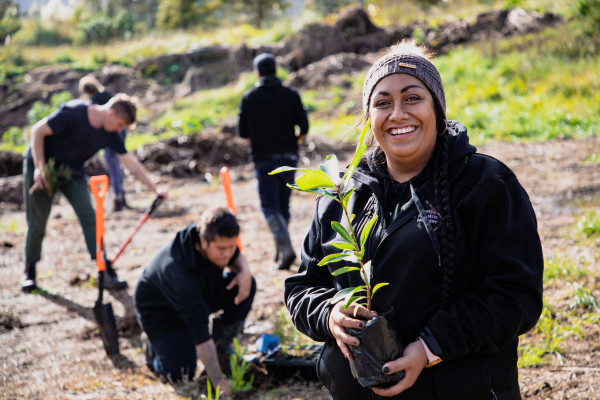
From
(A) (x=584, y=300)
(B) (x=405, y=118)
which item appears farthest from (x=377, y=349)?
(A) (x=584, y=300)

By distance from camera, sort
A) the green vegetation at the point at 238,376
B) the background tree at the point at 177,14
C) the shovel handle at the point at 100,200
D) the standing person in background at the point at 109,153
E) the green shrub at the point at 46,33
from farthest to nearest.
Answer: the background tree at the point at 177,14
the green shrub at the point at 46,33
the standing person in background at the point at 109,153
the shovel handle at the point at 100,200
the green vegetation at the point at 238,376

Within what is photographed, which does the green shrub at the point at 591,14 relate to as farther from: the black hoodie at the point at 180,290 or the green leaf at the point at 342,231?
the green leaf at the point at 342,231

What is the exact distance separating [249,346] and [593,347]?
221 centimetres

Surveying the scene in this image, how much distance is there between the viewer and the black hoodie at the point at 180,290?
3650mm

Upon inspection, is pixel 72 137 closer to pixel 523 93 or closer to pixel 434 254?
pixel 434 254

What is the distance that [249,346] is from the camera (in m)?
4.34

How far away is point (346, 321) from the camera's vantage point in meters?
1.67

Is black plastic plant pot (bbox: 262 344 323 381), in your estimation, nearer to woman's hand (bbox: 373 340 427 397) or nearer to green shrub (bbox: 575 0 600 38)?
woman's hand (bbox: 373 340 427 397)

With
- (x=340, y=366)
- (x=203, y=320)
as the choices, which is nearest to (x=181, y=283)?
(x=203, y=320)

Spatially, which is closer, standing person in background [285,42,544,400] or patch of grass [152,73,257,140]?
standing person in background [285,42,544,400]

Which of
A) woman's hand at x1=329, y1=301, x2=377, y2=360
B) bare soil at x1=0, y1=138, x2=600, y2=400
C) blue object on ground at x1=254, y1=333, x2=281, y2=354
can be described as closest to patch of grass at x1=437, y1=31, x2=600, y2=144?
bare soil at x1=0, y1=138, x2=600, y2=400

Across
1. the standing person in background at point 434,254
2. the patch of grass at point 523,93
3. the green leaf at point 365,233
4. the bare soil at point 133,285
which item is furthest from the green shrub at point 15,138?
the green leaf at point 365,233

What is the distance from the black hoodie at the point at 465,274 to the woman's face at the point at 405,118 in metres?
0.07

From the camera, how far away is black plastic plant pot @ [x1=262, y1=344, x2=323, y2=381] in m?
3.72
